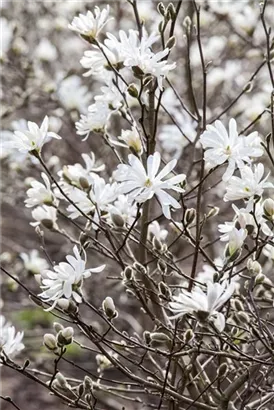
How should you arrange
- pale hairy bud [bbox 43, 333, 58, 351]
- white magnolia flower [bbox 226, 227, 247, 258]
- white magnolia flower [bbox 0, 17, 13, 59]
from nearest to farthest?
white magnolia flower [bbox 226, 227, 247, 258]
pale hairy bud [bbox 43, 333, 58, 351]
white magnolia flower [bbox 0, 17, 13, 59]

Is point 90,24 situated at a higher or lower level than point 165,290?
higher

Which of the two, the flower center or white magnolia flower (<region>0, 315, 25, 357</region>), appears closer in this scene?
the flower center

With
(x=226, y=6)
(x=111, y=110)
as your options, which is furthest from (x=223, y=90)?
(x=111, y=110)

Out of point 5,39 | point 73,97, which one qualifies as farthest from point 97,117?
point 5,39

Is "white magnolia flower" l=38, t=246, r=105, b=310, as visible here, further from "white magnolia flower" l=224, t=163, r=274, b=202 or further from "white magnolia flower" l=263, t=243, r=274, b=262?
"white magnolia flower" l=263, t=243, r=274, b=262

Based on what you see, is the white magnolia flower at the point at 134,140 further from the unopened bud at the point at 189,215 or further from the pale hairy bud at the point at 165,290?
the pale hairy bud at the point at 165,290

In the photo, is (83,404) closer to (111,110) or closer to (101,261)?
(111,110)

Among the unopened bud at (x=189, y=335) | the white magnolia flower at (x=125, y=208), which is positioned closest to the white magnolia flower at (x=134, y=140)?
the white magnolia flower at (x=125, y=208)

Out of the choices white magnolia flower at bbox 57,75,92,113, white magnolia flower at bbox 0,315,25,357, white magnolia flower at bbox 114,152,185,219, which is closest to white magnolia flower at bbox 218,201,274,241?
white magnolia flower at bbox 114,152,185,219

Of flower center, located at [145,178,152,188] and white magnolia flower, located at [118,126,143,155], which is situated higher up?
white magnolia flower, located at [118,126,143,155]

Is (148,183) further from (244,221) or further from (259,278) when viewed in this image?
(259,278)

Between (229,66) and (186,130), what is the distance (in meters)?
0.92

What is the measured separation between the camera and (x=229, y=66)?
10.7 feet

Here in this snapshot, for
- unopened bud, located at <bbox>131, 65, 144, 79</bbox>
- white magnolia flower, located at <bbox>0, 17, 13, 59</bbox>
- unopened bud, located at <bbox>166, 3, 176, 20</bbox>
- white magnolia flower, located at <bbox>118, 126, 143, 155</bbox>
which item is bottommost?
white magnolia flower, located at <bbox>118, 126, 143, 155</bbox>
